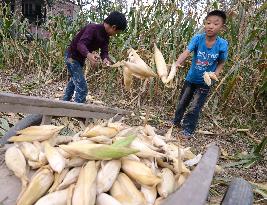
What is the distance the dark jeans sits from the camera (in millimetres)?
4035

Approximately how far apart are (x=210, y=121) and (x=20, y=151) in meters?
3.55

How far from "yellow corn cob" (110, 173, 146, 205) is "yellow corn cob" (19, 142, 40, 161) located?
15.0 inches

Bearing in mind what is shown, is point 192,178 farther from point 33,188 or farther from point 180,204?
point 33,188

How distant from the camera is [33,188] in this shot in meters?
1.33

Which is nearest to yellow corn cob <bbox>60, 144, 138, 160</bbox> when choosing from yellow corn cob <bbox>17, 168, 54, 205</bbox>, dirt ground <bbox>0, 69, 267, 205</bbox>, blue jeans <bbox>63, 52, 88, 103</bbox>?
yellow corn cob <bbox>17, 168, 54, 205</bbox>

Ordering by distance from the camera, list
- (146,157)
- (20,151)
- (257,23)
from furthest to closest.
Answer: (257,23)
(20,151)
(146,157)

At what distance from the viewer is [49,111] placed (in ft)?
6.83

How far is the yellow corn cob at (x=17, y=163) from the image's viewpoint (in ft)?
4.79

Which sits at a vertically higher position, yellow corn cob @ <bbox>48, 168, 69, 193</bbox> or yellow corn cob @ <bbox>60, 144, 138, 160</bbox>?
yellow corn cob @ <bbox>60, 144, 138, 160</bbox>

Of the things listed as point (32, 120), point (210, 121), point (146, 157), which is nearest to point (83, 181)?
point (146, 157)

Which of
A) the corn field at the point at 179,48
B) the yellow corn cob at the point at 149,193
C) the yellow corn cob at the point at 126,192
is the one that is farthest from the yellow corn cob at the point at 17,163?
the corn field at the point at 179,48

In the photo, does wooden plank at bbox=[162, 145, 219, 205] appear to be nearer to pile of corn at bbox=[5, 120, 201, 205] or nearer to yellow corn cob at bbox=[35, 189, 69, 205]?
pile of corn at bbox=[5, 120, 201, 205]

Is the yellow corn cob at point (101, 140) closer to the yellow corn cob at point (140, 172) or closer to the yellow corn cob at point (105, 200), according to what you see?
the yellow corn cob at point (140, 172)

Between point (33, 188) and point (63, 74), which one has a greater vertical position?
point (33, 188)
